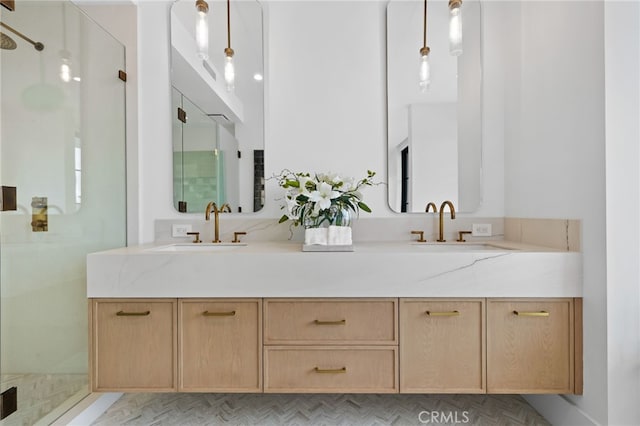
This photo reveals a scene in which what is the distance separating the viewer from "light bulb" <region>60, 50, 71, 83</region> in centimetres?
160

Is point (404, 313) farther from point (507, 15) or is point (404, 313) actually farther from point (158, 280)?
point (507, 15)

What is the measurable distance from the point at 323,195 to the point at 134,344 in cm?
107

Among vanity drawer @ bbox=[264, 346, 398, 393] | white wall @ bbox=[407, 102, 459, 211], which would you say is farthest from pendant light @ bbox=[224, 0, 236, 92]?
vanity drawer @ bbox=[264, 346, 398, 393]

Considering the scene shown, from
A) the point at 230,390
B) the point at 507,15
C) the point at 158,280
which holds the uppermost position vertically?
the point at 507,15

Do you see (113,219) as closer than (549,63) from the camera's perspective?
No

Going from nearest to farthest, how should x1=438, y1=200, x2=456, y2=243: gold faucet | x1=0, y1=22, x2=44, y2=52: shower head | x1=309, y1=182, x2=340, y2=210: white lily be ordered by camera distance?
1. x1=0, y1=22, x2=44, y2=52: shower head
2. x1=309, y1=182, x2=340, y2=210: white lily
3. x1=438, y1=200, x2=456, y2=243: gold faucet

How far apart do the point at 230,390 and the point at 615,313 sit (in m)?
1.59

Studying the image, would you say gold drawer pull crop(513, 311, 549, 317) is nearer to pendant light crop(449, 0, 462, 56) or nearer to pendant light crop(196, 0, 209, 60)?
pendant light crop(449, 0, 462, 56)

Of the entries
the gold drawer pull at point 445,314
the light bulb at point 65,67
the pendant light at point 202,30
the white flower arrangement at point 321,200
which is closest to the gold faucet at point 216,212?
the white flower arrangement at point 321,200

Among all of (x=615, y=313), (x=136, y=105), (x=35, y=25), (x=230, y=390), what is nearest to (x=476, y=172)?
(x=615, y=313)

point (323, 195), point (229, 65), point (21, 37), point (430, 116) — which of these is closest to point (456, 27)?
point (430, 116)

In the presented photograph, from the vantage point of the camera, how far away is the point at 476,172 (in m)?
1.91

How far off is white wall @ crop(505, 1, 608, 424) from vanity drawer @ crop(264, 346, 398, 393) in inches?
33.4

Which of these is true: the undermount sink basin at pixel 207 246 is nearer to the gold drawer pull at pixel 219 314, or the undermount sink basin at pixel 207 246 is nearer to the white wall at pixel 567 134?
the gold drawer pull at pixel 219 314
